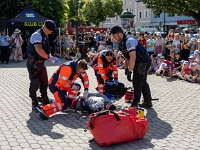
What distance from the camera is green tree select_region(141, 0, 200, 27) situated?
24.3 m

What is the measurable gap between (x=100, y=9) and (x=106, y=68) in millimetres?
46980

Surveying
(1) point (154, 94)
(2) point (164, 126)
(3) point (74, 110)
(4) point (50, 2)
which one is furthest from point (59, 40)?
(2) point (164, 126)

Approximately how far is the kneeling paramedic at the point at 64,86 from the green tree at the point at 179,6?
759 inches

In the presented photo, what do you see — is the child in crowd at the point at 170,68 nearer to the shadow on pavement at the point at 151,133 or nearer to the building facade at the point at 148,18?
the shadow on pavement at the point at 151,133

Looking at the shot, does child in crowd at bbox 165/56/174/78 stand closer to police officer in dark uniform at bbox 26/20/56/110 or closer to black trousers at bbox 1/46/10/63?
police officer in dark uniform at bbox 26/20/56/110

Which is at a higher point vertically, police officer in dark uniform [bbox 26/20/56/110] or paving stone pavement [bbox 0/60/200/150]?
police officer in dark uniform [bbox 26/20/56/110]

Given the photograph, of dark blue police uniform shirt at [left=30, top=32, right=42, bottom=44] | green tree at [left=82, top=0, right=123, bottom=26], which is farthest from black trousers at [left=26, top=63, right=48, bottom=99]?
green tree at [left=82, top=0, right=123, bottom=26]

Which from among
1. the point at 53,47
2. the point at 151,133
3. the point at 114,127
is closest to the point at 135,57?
the point at 151,133

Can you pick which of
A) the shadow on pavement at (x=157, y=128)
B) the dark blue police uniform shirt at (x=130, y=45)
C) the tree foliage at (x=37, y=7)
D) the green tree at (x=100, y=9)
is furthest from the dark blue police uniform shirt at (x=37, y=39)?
the green tree at (x=100, y=9)

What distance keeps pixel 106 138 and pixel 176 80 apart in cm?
707

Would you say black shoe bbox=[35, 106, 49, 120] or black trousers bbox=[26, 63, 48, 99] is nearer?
black shoe bbox=[35, 106, 49, 120]

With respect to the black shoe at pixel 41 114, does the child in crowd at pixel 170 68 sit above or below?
above

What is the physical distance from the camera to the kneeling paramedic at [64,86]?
6.28 metres

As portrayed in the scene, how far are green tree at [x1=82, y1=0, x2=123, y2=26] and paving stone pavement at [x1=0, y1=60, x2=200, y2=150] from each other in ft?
148
